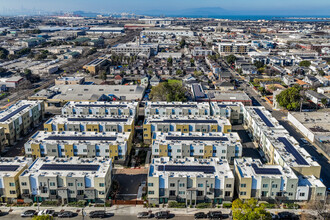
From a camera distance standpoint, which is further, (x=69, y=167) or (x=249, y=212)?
(x=69, y=167)

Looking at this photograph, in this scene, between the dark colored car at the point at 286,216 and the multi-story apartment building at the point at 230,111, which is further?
the multi-story apartment building at the point at 230,111

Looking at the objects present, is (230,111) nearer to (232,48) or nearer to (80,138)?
(80,138)

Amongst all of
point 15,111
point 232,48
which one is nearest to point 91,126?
point 15,111

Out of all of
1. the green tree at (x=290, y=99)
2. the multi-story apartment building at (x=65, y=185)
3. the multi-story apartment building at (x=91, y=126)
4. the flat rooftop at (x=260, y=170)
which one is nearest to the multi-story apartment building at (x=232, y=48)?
the green tree at (x=290, y=99)

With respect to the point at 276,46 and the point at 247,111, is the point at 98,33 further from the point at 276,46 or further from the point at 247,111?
the point at 247,111

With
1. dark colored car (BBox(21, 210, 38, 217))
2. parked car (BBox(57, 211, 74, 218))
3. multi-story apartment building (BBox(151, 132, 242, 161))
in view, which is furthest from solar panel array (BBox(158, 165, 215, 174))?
dark colored car (BBox(21, 210, 38, 217))

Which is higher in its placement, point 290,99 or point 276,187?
point 290,99

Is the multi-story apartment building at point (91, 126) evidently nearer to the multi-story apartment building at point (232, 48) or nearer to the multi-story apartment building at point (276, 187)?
the multi-story apartment building at point (276, 187)

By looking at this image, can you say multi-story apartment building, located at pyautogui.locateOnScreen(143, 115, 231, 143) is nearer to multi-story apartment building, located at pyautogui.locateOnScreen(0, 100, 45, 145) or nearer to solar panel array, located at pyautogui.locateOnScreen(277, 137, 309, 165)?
solar panel array, located at pyautogui.locateOnScreen(277, 137, 309, 165)
